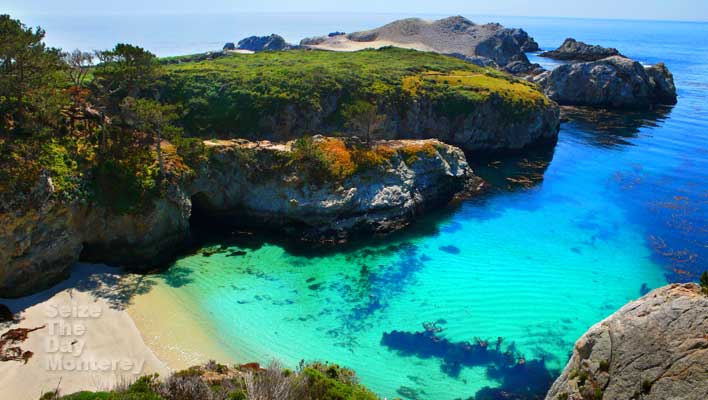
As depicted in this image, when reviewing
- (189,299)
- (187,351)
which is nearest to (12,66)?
(189,299)

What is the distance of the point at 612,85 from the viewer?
90750mm

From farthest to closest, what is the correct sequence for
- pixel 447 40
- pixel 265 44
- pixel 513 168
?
1. pixel 447 40
2. pixel 265 44
3. pixel 513 168

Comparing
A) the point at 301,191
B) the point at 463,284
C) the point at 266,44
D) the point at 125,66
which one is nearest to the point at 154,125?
the point at 125,66

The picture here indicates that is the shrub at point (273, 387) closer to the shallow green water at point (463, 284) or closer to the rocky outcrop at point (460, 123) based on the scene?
the shallow green water at point (463, 284)

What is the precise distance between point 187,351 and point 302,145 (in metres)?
20.3

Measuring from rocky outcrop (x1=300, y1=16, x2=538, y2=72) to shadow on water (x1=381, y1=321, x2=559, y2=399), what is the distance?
128m

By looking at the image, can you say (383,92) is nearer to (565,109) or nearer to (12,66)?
(12,66)

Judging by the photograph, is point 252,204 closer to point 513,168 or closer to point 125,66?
point 125,66

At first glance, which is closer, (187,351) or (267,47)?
(187,351)

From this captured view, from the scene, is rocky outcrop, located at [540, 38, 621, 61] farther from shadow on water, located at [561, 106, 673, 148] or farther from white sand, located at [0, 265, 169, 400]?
white sand, located at [0, 265, 169, 400]

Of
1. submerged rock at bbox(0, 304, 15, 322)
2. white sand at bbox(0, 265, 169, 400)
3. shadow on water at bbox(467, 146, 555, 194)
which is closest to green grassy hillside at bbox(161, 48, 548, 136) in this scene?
shadow on water at bbox(467, 146, 555, 194)

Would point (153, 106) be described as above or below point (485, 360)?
above

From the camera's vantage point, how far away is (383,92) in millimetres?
59406

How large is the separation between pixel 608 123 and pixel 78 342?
87.9m
